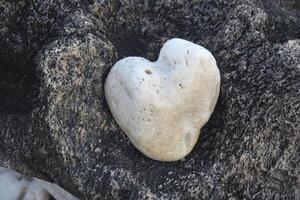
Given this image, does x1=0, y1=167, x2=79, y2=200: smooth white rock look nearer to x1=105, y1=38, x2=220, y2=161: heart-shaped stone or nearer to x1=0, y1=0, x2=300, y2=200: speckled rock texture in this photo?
x1=0, y1=0, x2=300, y2=200: speckled rock texture

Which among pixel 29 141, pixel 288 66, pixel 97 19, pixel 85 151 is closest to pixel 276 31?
pixel 288 66

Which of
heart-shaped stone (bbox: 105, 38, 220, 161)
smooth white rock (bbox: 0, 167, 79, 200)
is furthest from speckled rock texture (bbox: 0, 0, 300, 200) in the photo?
smooth white rock (bbox: 0, 167, 79, 200)

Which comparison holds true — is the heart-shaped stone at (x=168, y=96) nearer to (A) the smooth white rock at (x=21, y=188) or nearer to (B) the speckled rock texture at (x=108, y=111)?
(B) the speckled rock texture at (x=108, y=111)

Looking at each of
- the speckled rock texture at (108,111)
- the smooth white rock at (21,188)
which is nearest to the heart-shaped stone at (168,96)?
the speckled rock texture at (108,111)

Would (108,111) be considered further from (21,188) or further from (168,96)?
(21,188)

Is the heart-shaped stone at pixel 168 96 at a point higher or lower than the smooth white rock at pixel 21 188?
higher

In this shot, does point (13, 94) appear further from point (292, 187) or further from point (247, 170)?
point (292, 187)
